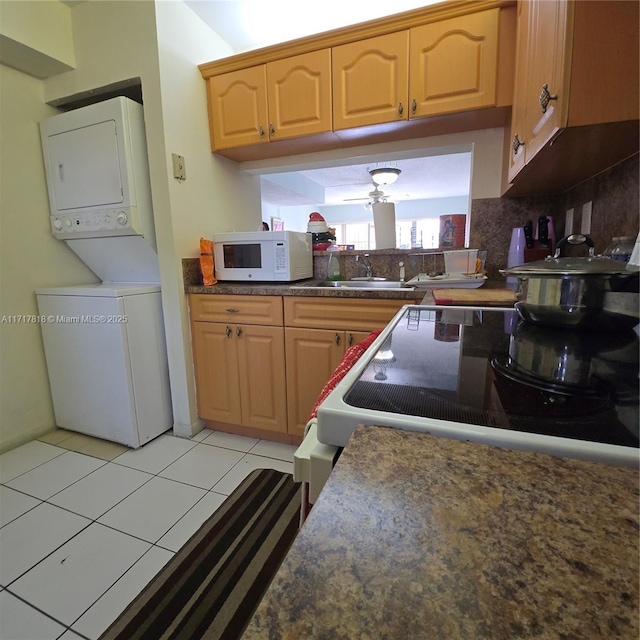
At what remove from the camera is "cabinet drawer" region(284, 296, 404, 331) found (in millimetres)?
1664

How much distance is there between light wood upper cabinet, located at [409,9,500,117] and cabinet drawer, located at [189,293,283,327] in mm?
1218

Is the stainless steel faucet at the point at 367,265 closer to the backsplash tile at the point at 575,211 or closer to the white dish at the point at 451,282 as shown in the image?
the white dish at the point at 451,282

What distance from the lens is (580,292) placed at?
0.77 meters

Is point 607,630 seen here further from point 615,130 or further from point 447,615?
point 615,130

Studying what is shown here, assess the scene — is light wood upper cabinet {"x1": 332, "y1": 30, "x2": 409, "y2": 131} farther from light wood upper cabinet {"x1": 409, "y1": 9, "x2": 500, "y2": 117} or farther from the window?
the window

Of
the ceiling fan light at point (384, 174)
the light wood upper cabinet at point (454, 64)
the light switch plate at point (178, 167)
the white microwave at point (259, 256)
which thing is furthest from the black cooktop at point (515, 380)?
the ceiling fan light at point (384, 174)

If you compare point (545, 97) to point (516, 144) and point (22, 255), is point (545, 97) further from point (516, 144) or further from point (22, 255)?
point (22, 255)

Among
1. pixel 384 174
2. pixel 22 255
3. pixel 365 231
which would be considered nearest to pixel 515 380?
pixel 22 255

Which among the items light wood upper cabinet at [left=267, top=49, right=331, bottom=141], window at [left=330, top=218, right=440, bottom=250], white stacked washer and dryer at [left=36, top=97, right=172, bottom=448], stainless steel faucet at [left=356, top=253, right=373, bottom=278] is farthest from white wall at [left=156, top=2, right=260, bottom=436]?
window at [left=330, top=218, right=440, bottom=250]

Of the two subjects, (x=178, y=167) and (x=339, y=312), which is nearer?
(x=339, y=312)

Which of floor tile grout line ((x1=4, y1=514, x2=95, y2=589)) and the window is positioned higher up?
the window

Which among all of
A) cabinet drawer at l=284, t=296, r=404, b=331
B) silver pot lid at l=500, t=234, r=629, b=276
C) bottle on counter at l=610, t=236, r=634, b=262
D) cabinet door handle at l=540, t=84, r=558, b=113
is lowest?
cabinet drawer at l=284, t=296, r=404, b=331

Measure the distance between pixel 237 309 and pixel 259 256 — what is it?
328 millimetres

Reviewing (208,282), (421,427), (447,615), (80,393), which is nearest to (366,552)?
(447,615)
